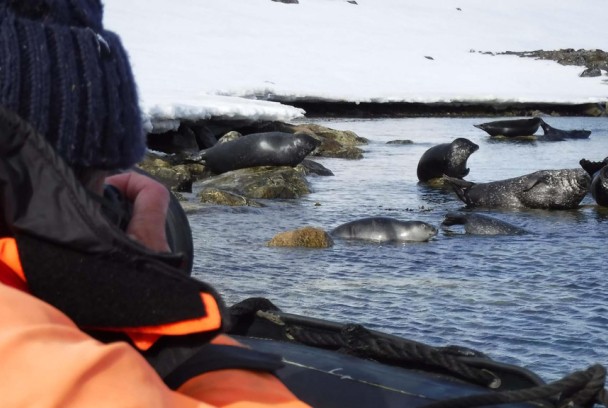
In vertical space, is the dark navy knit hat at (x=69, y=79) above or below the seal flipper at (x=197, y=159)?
above

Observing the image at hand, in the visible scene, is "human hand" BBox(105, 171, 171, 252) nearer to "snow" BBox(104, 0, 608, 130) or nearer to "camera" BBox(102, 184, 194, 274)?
"camera" BBox(102, 184, 194, 274)

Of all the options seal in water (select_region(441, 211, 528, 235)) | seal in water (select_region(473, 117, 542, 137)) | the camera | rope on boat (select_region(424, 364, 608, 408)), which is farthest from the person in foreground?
seal in water (select_region(473, 117, 542, 137))

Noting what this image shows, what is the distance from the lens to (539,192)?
9922mm

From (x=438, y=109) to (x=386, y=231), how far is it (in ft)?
66.8

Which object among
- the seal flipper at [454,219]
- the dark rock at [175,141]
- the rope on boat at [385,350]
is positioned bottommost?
the dark rock at [175,141]

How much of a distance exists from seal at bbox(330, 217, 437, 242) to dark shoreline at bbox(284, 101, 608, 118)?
56.4 ft

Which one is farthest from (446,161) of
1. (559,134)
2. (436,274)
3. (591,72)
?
(591,72)

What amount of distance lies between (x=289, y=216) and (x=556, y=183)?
8.73 ft

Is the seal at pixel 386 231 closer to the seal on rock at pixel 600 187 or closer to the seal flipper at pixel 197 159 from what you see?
the seal on rock at pixel 600 187

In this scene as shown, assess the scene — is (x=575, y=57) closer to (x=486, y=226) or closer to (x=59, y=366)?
(x=486, y=226)

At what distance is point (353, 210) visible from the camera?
9.62 metres

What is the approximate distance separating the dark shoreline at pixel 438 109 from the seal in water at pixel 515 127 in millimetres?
6459

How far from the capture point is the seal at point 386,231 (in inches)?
311

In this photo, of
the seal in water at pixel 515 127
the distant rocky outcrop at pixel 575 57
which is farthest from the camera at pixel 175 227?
the distant rocky outcrop at pixel 575 57
